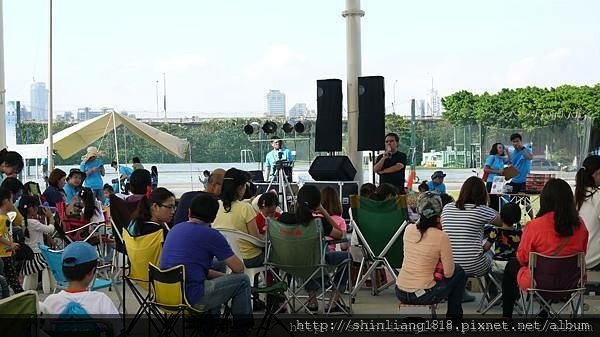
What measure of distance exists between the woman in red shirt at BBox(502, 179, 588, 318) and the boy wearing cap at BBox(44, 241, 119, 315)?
8.15 feet

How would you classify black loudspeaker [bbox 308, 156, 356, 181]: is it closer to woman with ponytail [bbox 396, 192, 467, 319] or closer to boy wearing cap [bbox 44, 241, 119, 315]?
woman with ponytail [bbox 396, 192, 467, 319]

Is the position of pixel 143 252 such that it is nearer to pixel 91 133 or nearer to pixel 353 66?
pixel 353 66

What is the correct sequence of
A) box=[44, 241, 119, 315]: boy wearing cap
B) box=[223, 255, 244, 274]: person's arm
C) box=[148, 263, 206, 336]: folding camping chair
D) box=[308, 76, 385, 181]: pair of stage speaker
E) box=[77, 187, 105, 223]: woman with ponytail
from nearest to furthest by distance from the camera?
box=[44, 241, 119, 315]: boy wearing cap → box=[148, 263, 206, 336]: folding camping chair → box=[223, 255, 244, 274]: person's arm → box=[77, 187, 105, 223]: woman with ponytail → box=[308, 76, 385, 181]: pair of stage speaker

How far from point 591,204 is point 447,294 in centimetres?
121

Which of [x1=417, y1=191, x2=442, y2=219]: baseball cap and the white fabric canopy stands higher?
the white fabric canopy

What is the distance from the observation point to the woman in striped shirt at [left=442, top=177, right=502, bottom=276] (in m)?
5.76

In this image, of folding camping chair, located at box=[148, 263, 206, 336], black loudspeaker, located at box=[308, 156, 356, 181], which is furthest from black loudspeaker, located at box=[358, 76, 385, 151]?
folding camping chair, located at box=[148, 263, 206, 336]

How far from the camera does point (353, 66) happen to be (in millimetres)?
13016

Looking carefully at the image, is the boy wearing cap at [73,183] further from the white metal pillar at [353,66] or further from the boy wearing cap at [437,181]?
the white metal pillar at [353,66]

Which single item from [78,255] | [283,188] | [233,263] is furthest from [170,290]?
[283,188]

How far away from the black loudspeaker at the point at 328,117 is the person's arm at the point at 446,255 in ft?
24.9

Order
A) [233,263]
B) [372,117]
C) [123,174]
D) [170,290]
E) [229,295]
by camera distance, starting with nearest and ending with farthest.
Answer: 1. [170,290]
2. [233,263]
3. [229,295]
4. [372,117]
5. [123,174]

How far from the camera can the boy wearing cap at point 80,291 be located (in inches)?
141

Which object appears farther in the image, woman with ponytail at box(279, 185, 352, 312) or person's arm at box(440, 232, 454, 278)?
woman with ponytail at box(279, 185, 352, 312)
